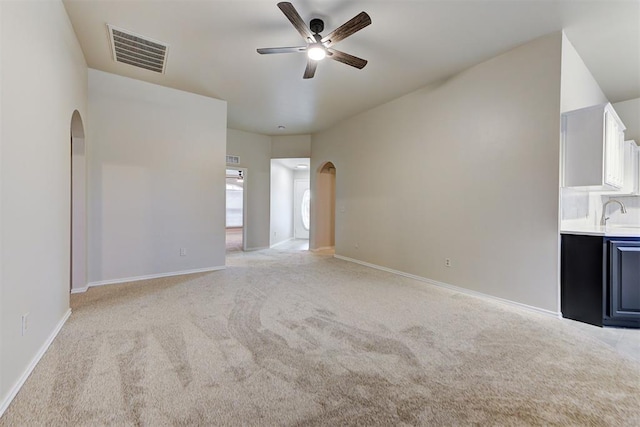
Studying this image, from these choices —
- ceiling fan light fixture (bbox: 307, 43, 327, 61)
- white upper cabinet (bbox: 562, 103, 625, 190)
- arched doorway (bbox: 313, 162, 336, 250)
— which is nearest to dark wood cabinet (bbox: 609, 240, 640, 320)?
white upper cabinet (bbox: 562, 103, 625, 190)

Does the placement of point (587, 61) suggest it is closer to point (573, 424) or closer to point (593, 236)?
point (593, 236)

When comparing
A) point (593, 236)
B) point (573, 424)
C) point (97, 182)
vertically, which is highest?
point (97, 182)

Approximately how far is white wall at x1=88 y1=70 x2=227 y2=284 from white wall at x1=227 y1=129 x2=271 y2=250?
79.9 inches

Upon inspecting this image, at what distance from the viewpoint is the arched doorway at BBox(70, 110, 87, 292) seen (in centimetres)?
346

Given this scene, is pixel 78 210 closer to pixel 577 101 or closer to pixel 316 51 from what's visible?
pixel 316 51

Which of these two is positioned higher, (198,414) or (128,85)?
(128,85)

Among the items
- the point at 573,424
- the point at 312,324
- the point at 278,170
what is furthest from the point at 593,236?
the point at 278,170

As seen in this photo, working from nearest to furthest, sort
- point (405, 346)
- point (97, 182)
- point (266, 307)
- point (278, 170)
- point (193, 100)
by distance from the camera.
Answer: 1. point (405, 346)
2. point (266, 307)
3. point (97, 182)
4. point (193, 100)
5. point (278, 170)

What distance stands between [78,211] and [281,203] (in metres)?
5.44

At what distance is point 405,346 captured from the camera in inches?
86.9

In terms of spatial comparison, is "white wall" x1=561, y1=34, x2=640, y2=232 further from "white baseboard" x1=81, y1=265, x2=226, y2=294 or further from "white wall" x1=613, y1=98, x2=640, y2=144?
"white baseboard" x1=81, y1=265, x2=226, y2=294

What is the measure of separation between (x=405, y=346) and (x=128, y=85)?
4.78m

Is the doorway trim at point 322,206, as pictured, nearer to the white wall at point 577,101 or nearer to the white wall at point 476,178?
the white wall at point 476,178

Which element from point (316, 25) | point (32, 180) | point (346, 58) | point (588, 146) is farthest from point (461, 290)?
point (32, 180)
